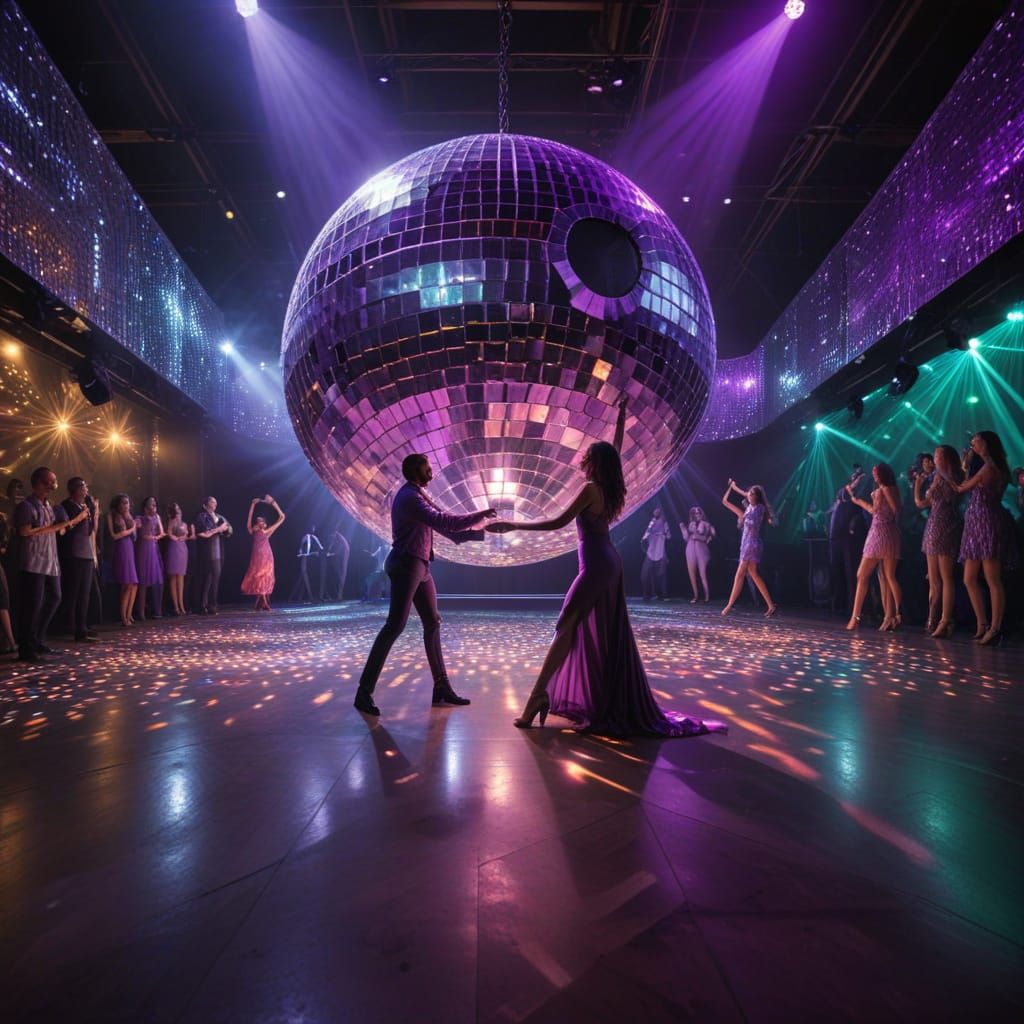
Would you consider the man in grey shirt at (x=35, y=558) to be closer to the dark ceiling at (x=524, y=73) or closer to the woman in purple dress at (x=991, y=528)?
the dark ceiling at (x=524, y=73)

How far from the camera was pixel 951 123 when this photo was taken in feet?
22.5

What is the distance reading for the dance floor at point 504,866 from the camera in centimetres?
110

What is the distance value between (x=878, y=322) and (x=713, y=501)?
26.9 feet

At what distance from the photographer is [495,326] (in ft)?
9.78

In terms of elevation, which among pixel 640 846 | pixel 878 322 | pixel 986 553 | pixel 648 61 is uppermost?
pixel 648 61

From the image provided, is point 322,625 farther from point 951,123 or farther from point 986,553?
point 951,123

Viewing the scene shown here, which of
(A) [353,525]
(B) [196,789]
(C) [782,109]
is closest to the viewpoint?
(B) [196,789]

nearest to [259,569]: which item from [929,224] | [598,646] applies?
[598,646]

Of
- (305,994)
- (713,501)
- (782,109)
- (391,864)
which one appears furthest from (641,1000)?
(713,501)

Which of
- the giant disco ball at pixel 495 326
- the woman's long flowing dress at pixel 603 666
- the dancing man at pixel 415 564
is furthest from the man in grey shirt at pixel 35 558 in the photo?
the woman's long flowing dress at pixel 603 666

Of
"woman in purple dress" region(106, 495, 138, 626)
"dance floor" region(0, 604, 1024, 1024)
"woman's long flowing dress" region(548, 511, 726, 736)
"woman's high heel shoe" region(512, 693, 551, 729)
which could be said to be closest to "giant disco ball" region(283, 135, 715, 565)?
"woman's long flowing dress" region(548, 511, 726, 736)

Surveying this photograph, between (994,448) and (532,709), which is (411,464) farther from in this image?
(994,448)

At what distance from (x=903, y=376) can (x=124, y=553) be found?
1213 centimetres

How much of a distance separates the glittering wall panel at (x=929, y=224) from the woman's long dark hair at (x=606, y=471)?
5.38m
